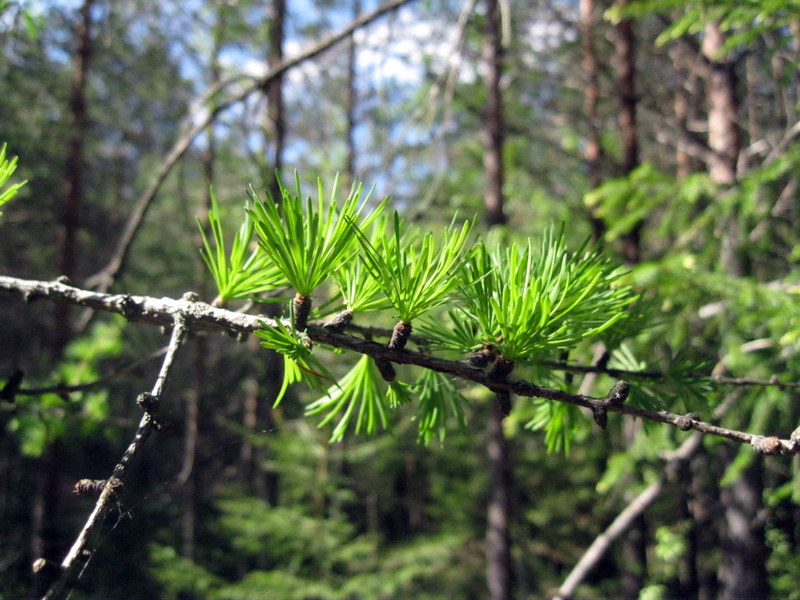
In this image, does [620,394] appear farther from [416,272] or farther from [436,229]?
[436,229]

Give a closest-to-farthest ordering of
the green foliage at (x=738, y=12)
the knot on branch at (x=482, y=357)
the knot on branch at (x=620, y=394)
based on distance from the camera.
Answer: the knot on branch at (x=620, y=394) < the knot on branch at (x=482, y=357) < the green foliage at (x=738, y=12)

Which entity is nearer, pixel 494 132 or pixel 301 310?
pixel 301 310

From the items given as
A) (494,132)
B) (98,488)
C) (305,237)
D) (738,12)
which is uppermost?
(494,132)

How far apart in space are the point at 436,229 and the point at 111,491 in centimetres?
442

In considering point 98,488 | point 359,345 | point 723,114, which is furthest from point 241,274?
point 723,114

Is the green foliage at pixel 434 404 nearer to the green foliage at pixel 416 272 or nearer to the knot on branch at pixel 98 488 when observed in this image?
the green foliage at pixel 416 272

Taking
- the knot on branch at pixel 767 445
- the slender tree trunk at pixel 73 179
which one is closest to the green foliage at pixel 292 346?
the knot on branch at pixel 767 445

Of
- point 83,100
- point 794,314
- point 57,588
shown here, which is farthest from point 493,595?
point 83,100

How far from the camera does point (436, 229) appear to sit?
4883 millimetres

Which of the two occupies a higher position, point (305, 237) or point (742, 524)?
point (305, 237)

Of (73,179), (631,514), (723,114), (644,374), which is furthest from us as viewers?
(73,179)

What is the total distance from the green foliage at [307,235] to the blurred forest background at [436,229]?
0.50 ft

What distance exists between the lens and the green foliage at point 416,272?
736mm

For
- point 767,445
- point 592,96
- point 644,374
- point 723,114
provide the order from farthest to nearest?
1. point 592,96
2. point 723,114
3. point 644,374
4. point 767,445
